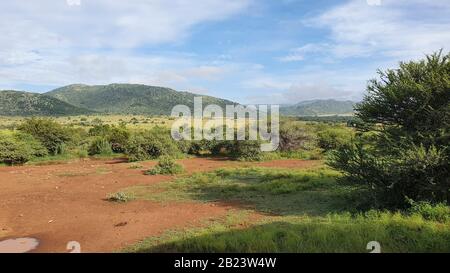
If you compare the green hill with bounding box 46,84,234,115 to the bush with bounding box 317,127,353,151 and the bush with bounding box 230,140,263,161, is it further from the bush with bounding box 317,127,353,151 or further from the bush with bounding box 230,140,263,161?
the bush with bounding box 230,140,263,161

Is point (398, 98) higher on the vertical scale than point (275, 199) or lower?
higher

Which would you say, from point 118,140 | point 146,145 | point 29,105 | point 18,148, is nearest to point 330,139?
point 146,145

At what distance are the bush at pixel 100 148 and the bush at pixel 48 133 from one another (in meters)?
1.98

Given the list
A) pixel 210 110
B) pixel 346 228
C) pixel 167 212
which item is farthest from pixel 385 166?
pixel 210 110

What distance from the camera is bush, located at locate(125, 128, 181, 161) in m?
27.7

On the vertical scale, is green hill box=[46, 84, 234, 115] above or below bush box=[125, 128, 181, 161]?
above

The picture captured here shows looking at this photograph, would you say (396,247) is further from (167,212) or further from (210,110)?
(210,110)

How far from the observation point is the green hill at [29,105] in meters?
123

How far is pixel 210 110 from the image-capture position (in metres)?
50.8

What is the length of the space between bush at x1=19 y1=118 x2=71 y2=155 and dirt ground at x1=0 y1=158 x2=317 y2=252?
1157 centimetres

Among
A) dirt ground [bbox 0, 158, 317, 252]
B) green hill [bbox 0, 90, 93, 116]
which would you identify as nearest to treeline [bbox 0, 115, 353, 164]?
dirt ground [bbox 0, 158, 317, 252]

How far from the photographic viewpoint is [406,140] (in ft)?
35.1

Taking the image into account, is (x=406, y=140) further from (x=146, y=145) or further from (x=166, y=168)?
(x=146, y=145)

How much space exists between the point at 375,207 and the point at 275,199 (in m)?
3.55
